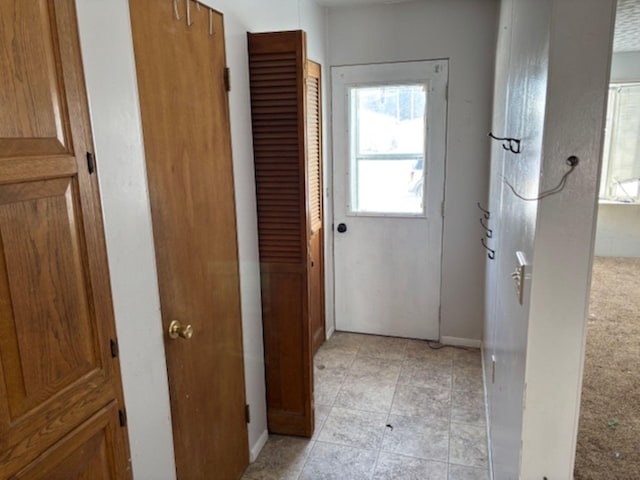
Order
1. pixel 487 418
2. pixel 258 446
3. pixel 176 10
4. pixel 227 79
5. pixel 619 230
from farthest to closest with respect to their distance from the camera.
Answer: pixel 619 230 → pixel 487 418 → pixel 258 446 → pixel 227 79 → pixel 176 10

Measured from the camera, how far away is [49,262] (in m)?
1.01

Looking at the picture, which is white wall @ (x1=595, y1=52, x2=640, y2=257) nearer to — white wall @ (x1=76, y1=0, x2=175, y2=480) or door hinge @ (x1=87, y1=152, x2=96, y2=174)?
white wall @ (x1=76, y1=0, x2=175, y2=480)

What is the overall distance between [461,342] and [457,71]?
1.95 metres

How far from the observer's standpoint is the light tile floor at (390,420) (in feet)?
7.37

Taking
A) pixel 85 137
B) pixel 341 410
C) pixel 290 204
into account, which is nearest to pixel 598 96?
pixel 85 137

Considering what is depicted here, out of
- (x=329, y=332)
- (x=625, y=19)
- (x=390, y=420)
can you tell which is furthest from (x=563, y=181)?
(x=625, y=19)

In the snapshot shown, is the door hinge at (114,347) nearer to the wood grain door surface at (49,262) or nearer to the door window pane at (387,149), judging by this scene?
the wood grain door surface at (49,262)

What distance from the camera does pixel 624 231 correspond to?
5387mm

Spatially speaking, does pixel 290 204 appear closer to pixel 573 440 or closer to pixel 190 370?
pixel 190 370

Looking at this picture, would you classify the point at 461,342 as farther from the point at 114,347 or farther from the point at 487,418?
the point at 114,347

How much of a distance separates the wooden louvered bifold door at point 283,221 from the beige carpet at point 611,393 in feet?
4.24

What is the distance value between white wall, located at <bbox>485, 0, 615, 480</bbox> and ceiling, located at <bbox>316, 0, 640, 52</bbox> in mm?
1715

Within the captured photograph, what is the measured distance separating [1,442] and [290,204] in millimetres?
1510

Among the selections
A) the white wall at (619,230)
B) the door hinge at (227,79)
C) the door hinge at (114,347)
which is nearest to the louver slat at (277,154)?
the door hinge at (227,79)
